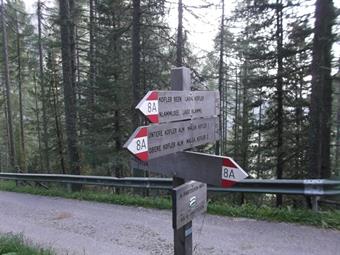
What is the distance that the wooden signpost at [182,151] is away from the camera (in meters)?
2.88

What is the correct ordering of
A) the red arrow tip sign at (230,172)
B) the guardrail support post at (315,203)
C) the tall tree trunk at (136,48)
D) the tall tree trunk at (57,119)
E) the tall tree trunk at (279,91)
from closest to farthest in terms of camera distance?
the red arrow tip sign at (230,172) < the guardrail support post at (315,203) < the tall tree trunk at (136,48) < the tall tree trunk at (279,91) < the tall tree trunk at (57,119)

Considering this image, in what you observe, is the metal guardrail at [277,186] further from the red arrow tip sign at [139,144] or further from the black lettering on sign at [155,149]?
the red arrow tip sign at [139,144]

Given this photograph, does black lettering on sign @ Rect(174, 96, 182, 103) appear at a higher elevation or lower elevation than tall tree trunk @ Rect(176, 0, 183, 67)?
lower

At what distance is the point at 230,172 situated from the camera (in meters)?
3.03

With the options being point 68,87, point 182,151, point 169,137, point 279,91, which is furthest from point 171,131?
point 279,91

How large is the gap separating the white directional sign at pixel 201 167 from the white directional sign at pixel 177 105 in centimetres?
38

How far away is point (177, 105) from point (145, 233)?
3889 millimetres

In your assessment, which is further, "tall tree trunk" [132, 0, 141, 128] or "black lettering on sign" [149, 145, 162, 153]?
"tall tree trunk" [132, 0, 141, 128]

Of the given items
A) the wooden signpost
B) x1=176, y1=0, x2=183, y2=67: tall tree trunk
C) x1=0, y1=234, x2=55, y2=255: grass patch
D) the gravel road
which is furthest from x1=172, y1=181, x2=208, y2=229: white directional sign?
x1=176, y1=0, x2=183, y2=67: tall tree trunk

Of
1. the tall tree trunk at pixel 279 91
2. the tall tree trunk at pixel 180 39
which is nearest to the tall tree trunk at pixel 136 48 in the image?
the tall tree trunk at pixel 180 39

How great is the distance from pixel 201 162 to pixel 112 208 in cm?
584

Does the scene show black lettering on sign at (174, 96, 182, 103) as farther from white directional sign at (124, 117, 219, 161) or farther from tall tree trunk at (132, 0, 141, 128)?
tall tree trunk at (132, 0, 141, 128)

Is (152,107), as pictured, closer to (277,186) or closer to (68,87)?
(277,186)

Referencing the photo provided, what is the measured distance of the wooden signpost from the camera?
288cm
